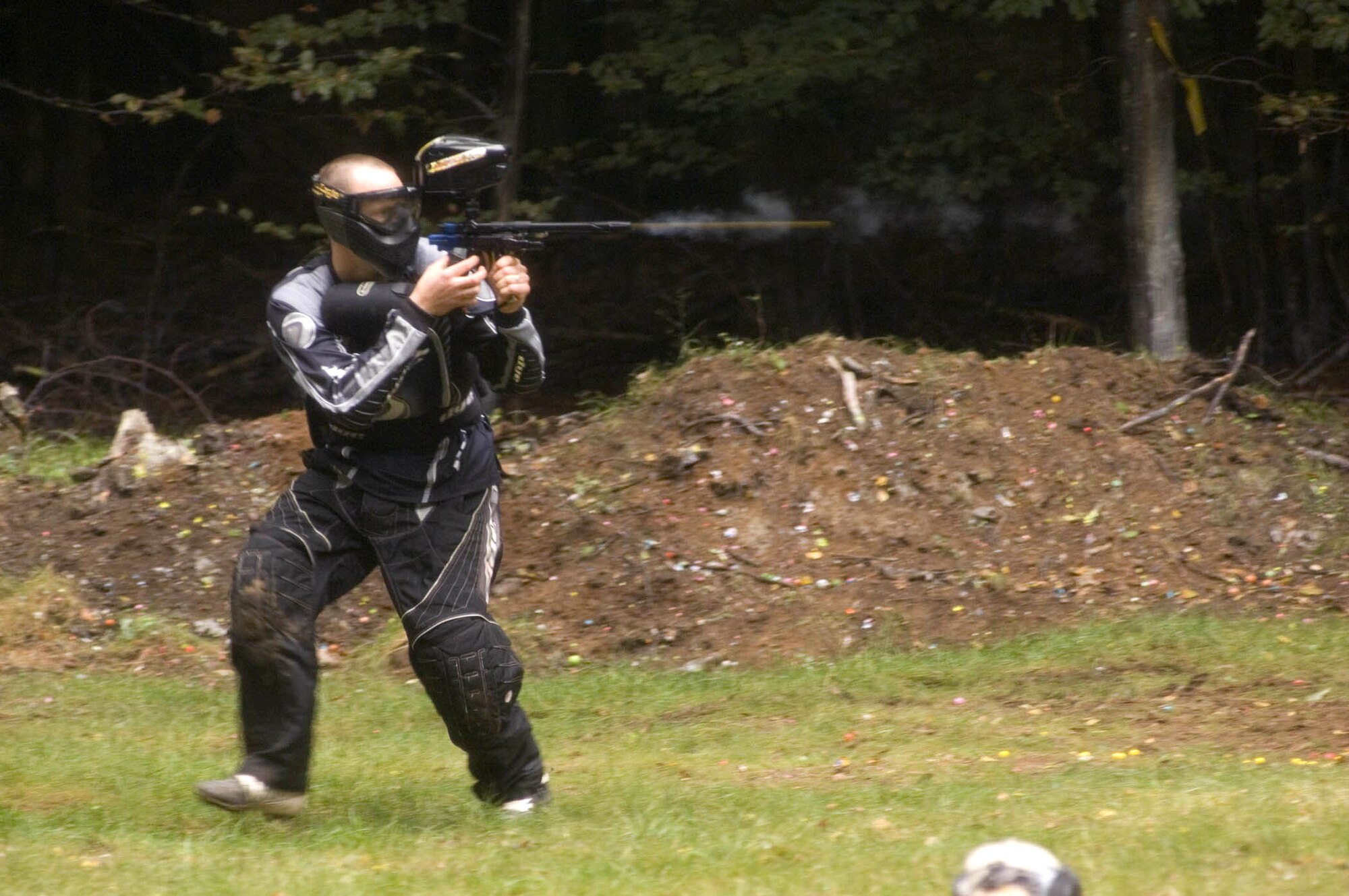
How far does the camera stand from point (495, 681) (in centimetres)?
470

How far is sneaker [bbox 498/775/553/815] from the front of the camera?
4902mm

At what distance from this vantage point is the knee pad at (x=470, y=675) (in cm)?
468

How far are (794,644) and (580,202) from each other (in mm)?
7735

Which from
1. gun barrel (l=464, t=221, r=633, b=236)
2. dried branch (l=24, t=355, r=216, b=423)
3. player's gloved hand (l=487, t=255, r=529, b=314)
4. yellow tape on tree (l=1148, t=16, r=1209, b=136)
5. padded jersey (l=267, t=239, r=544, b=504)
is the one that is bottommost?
dried branch (l=24, t=355, r=216, b=423)

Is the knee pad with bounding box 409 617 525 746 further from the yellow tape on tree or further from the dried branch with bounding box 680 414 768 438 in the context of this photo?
the yellow tape on tree

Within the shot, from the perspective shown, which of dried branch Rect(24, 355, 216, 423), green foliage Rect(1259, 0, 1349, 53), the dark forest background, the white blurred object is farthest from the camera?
the dark forest background

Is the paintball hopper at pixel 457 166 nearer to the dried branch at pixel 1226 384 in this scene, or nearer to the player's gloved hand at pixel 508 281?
the player's gloved hand at pixel 508 281

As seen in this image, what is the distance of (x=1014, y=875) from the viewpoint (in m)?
3.23

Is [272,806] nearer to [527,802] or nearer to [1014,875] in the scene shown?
[527,802]

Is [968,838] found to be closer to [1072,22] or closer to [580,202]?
[1072,22]

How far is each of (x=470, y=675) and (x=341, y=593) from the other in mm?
520

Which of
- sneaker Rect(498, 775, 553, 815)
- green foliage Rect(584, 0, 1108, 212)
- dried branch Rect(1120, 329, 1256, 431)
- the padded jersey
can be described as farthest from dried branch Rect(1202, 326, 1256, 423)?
sneaker Rect(498, 775, 553, 815)

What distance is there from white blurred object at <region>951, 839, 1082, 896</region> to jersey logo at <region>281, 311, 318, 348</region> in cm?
239

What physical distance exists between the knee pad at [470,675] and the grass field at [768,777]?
35 centimetres
